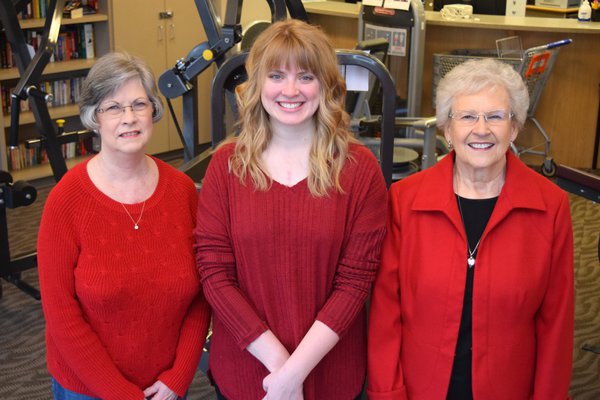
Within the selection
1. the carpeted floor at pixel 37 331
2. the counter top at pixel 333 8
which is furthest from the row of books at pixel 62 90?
the counter top at pixel 333 8

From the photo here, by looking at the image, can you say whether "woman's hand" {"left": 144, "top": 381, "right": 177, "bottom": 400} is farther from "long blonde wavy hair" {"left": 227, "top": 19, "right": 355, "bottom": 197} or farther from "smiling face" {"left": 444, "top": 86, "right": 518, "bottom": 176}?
"smiling face" {"left": 444, "top": 86, "right": 518, "bottom": 176}

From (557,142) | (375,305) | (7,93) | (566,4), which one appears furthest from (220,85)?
(566,4)

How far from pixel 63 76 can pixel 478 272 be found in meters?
4.62

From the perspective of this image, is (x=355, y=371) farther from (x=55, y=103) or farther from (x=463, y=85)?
(x=55, y=103)

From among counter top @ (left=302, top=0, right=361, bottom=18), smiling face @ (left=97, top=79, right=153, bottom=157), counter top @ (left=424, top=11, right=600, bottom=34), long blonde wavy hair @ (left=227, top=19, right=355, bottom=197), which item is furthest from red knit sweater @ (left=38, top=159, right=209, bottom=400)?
counter top @ (left=302, top=0, right=361, bottom=18)

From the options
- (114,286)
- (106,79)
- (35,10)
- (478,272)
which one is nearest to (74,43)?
(35,10)

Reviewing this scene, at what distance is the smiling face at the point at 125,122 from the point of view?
1.83 m

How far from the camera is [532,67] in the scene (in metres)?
5.39

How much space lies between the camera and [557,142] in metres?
6.16

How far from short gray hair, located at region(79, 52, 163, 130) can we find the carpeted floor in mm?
1720

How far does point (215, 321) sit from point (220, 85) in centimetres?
80

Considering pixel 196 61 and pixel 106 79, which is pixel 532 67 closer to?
pixel 196 61

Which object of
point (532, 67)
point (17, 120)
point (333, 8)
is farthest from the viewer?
point (333, 8)

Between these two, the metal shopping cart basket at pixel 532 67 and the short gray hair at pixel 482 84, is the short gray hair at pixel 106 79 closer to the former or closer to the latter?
the short gray hair at pixel 482 84
